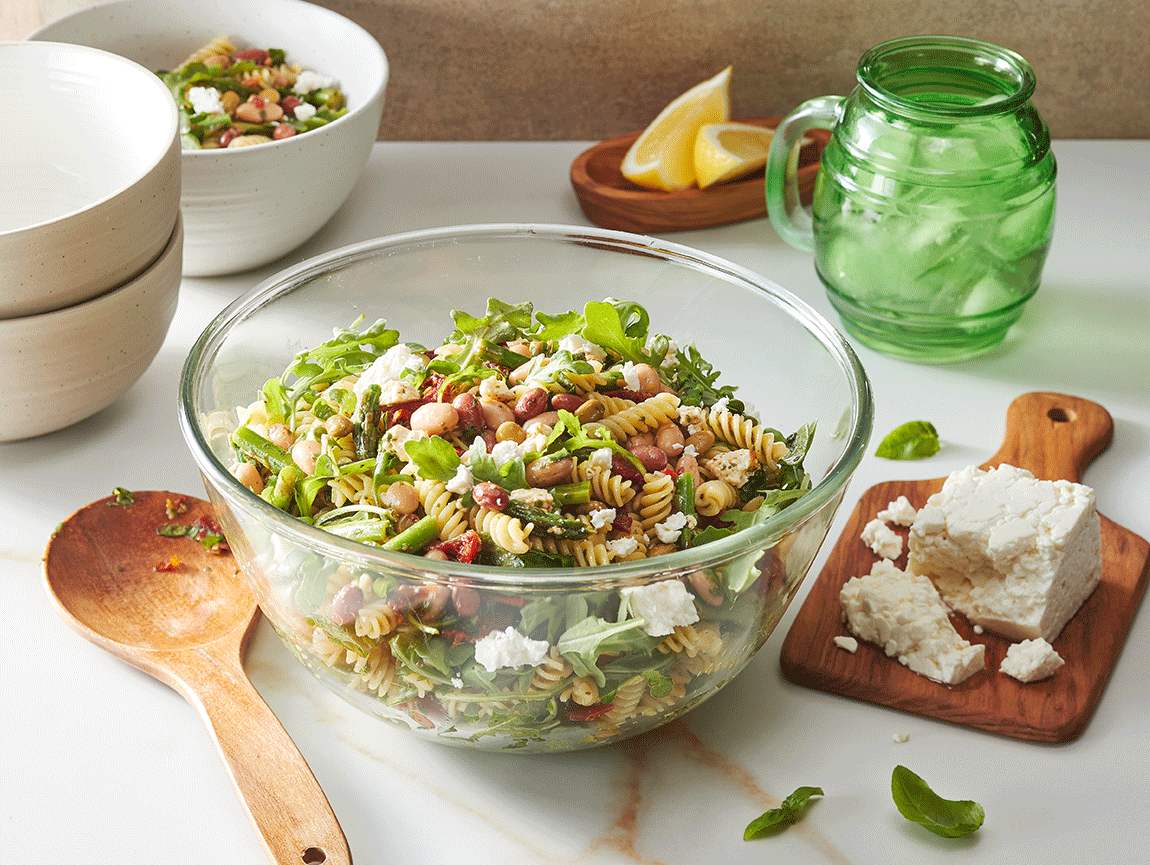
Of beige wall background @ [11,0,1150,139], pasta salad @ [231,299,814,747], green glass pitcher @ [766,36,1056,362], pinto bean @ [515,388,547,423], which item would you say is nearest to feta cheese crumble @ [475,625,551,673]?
pasta salad @ [231,299,814,747]

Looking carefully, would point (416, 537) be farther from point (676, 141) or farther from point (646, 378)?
point (676, 141)

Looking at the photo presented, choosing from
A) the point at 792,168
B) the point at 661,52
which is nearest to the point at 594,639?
the point at 792,168

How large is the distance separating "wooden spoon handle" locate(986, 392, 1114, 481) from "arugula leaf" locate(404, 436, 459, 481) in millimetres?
610

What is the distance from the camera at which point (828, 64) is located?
1.94m

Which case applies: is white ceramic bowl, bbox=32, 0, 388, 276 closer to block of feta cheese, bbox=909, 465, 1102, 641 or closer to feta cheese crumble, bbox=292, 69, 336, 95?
feta cheese crumble, bbox=292, 69, 336, 95

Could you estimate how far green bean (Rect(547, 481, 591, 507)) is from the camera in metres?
0.94

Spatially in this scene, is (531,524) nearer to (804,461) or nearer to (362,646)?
(362,646)

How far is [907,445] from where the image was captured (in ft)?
4.47

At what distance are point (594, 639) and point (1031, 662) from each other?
1.33 ft

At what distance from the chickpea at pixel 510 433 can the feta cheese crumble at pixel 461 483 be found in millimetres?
60

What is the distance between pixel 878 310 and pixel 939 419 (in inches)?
5.7

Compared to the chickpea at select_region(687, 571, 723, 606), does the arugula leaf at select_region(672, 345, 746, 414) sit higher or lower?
lower

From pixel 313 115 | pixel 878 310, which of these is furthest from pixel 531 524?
pixel 313 115

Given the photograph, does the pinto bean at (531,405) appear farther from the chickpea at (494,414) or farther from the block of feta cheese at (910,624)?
the block of feta cheese at (910,624)
